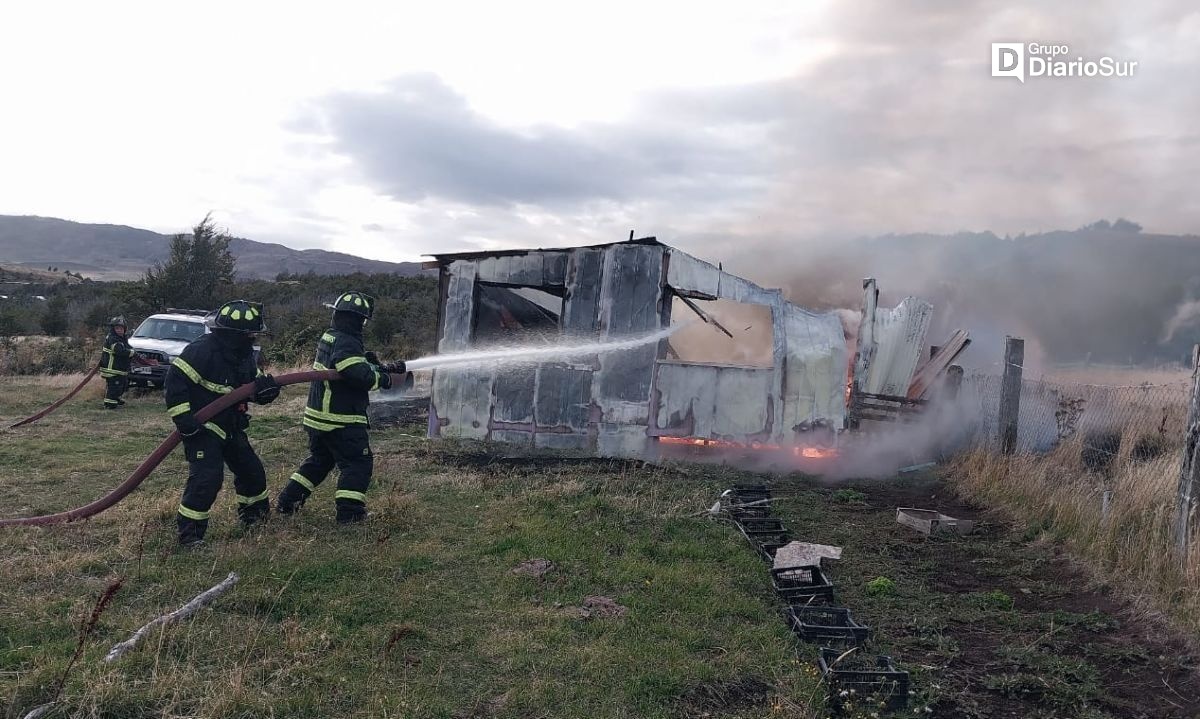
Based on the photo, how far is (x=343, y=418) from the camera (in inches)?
273

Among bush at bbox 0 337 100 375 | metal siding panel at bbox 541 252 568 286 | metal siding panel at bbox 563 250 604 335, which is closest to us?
metal siding panel at bbox 563 250 604 335

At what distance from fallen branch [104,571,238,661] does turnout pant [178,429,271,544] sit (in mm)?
1074

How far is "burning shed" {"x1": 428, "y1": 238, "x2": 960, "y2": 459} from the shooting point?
38.0 feet

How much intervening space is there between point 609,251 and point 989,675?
8465 millimetres

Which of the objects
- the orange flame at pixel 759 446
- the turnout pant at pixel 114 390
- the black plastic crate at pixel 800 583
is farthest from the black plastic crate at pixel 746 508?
the turnout pant at pixel 114 390

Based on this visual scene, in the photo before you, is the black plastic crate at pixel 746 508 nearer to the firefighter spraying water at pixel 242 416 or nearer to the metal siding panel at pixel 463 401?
the firefighter spraying water at pixel 242 416

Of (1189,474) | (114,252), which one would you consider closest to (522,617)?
(1189,474)

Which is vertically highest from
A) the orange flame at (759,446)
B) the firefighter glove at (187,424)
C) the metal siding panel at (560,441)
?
the firefighter glove at (187,424)

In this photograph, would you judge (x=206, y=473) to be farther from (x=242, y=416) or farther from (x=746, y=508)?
(x=746, y=508)

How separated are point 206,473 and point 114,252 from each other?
168 metres

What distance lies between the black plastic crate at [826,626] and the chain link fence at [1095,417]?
5618 mm

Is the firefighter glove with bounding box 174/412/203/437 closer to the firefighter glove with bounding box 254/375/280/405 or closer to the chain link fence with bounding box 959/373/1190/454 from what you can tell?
the firefighter glove with bounding box 254/375/280/405

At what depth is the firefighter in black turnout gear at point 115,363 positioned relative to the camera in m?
14.7

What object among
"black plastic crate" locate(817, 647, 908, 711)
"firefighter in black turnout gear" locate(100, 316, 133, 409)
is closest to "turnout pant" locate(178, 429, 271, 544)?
"black plastic crate" locate(817, 647, 908, 711)
